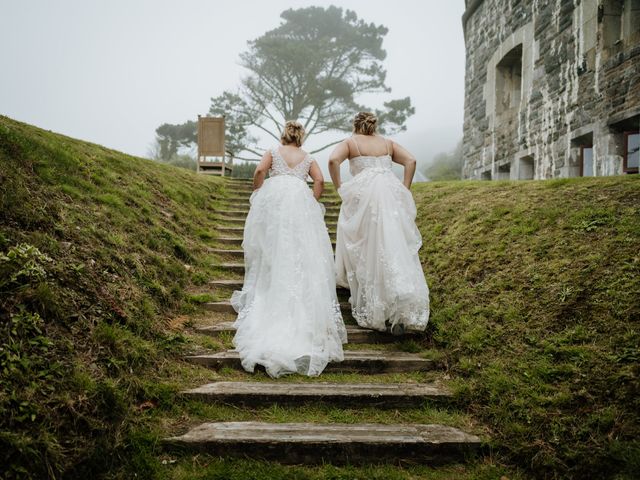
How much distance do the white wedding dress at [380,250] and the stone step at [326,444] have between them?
1.35m

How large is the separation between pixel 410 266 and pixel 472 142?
32.1ft

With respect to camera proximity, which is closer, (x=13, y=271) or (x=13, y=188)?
(x=13, y=271)

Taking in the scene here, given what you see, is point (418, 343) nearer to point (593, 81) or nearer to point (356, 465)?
point (356, 465)

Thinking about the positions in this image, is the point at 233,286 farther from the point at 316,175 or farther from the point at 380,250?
the point at 380,250

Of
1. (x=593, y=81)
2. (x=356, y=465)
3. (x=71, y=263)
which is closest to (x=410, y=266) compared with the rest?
(x=356, y=465)

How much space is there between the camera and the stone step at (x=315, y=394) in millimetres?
2914

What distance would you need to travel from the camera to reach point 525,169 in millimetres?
9727

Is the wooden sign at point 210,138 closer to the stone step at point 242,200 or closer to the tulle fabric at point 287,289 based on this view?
the stone step at point 242,200

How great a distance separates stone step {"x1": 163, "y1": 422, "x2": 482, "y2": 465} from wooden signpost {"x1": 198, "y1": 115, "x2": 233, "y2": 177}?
36.6ft

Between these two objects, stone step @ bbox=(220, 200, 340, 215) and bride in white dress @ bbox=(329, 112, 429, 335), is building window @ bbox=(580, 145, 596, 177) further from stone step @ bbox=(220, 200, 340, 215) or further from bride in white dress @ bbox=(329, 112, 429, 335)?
bride in white dress @ bbox=(329, 112, 429, 335)

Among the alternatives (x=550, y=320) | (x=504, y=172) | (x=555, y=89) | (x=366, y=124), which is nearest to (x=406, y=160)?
(x=366, y=124)

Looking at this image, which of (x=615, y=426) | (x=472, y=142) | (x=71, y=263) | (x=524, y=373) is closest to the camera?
(x=615, y=426)

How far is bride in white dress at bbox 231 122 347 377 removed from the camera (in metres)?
3.36

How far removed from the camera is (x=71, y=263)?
3.18 m
